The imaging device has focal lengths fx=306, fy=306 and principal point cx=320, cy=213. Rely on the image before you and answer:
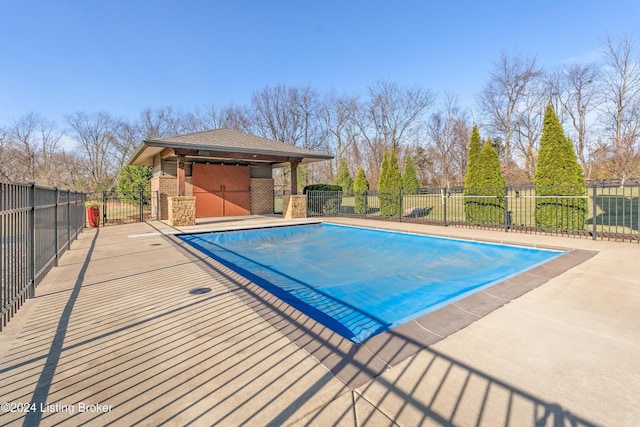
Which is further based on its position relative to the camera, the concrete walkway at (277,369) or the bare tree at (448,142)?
the bare tree at (448,142)

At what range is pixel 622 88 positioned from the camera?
2030cm

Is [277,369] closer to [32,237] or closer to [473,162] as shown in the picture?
[32,237]

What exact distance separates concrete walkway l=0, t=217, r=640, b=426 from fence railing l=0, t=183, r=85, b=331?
0.73 ft

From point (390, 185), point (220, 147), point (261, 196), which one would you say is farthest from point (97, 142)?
point (390, 185)

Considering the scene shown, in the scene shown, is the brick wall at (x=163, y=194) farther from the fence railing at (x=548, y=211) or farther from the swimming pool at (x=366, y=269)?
the fence railing at (x=548, y=211)

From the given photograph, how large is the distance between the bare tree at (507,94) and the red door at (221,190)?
20560 mm

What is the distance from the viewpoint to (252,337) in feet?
8.13

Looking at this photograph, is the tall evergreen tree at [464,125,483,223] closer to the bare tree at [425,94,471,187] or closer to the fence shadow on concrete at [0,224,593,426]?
the fence shadow on concrete at [0,224,593,426]

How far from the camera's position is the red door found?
14.0 m

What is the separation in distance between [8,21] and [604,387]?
2331 cm

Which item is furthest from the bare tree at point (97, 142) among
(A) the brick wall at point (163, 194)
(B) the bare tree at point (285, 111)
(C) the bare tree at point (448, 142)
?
(C) the bare tree at point (448, 142)

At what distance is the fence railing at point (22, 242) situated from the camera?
275 cm

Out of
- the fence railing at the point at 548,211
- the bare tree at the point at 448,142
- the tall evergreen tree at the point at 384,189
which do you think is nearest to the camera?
the fence railing at the point at 548,211

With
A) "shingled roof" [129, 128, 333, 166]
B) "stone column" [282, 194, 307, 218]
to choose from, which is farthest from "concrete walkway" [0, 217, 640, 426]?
"stone column" [282, 194, 307, 218]
